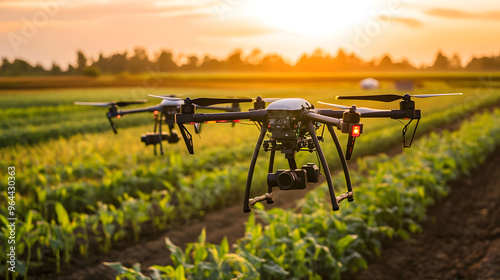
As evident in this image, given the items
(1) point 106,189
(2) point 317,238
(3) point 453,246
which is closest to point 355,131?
(2) point 317,238

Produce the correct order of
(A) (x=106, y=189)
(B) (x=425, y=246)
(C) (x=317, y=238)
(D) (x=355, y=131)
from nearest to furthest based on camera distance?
(D) (x=355, y=131) → (C) (x=317, y=238) → (B) (x=425, y=246) → (A) (x=106, y=189)

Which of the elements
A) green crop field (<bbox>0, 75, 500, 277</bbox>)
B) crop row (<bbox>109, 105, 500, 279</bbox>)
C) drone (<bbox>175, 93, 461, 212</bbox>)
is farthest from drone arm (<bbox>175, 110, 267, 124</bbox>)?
crop row (<bbox>109, 105, 500, 279</bbox>)

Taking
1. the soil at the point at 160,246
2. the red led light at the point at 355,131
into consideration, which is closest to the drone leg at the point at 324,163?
the red led light at the point at 355,131

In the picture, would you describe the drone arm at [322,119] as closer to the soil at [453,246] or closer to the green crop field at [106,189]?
the green crop field at [106,189]

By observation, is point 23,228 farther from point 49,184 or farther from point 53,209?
point 49,184

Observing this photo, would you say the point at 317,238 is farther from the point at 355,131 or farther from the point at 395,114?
the point at 355,131

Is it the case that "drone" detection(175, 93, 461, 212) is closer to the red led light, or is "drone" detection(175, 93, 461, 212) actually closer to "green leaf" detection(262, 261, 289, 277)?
the red led light
